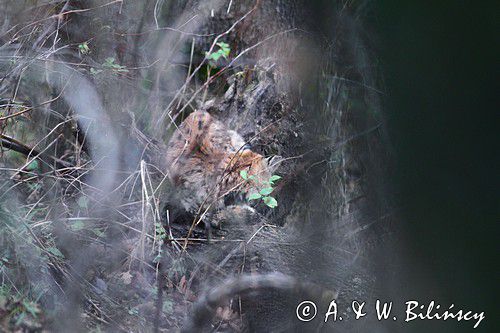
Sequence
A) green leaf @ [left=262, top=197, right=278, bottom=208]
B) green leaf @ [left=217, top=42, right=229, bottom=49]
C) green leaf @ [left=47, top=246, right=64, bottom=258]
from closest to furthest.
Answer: green leaf @ [left=47, top=246, right=64, bottom=258] → green leaf @ [left=262, top=197, right=278, bottom=208] → green leaf @ [left=217, top=42, right=229, bottom=49]

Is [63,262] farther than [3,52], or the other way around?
[3,52]

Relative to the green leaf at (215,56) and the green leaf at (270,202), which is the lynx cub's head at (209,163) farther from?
the green leaf at (215,56)

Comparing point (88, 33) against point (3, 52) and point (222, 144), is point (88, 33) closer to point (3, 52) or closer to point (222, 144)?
point (3, 52)

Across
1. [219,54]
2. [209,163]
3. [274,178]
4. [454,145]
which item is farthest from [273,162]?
[454,145]

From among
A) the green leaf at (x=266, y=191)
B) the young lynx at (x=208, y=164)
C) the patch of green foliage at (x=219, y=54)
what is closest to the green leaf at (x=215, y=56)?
the patch of green foliage at (x=219, y=54)

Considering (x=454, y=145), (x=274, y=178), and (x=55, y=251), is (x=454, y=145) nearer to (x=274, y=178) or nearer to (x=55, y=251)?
(x=274, y=178)

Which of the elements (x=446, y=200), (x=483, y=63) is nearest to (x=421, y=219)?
(x=446, y=200)

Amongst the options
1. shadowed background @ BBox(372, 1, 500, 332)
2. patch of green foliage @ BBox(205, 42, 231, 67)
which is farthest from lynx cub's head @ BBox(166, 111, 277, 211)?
shadowed background @ BBox(372, 1, 500, 332)

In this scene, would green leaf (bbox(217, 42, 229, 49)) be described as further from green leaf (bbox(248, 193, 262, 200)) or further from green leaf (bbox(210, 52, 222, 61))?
green leaf (bbox(248, 193, 262, 200))

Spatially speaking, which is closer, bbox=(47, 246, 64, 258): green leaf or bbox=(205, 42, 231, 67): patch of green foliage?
bbox=(47, 246, 64, 258): green leaf

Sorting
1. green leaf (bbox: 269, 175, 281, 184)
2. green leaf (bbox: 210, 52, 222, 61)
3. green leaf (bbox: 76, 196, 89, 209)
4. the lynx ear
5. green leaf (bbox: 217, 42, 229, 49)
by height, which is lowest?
green leaf (bbox: 76, 196, 89, 209)

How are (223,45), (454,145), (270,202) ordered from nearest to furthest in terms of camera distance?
(454,145) → (270,202) → (223,45)
